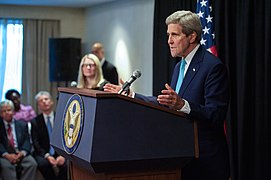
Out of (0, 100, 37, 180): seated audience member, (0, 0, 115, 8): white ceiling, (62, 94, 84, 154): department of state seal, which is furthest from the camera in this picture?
(0, 0, 115, 8): white ceiling

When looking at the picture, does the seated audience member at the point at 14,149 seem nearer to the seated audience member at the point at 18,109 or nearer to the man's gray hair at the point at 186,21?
the seated audience member at the point at 18,109

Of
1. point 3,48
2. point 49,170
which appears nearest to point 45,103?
point 49,170

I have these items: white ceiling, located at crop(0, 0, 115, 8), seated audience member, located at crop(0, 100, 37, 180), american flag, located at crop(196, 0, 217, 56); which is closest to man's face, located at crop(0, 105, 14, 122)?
seated audience member, located at crop(0, 100, 37, 180)

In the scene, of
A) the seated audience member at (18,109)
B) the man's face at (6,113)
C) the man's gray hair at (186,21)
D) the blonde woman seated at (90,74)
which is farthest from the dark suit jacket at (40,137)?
the man's gray hair at (186,21)

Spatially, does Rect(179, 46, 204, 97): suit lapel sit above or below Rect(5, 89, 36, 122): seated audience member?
above

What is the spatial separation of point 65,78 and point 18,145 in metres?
2.43

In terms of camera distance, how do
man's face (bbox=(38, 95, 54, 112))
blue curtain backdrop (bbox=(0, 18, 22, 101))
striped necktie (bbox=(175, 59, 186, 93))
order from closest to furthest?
1. striped necktie (bbox=(175, 59, 186, 93))
2. man's face (bbox=(38, 95, 54, 112))
3. blue curtain backdrop (bbox=(0, 18, 22, 101))

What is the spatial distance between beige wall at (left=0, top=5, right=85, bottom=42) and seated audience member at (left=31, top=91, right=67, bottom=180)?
2.92m

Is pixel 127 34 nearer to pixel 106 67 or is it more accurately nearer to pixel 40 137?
pixel 106 67

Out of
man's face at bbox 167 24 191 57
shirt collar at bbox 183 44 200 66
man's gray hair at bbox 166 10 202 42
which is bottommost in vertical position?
shirt collar at bbox 183 44 200 66

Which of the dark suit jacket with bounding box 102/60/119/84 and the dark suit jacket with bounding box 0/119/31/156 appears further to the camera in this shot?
the dark suit jacket with bounding box 102/60/119/84

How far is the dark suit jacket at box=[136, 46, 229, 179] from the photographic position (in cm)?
225

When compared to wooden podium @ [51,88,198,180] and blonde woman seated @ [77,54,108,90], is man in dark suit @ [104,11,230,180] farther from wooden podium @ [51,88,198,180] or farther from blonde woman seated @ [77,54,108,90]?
blonde woman seated @ [77,54,108,90]

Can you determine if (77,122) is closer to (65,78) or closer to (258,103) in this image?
(258,103)
